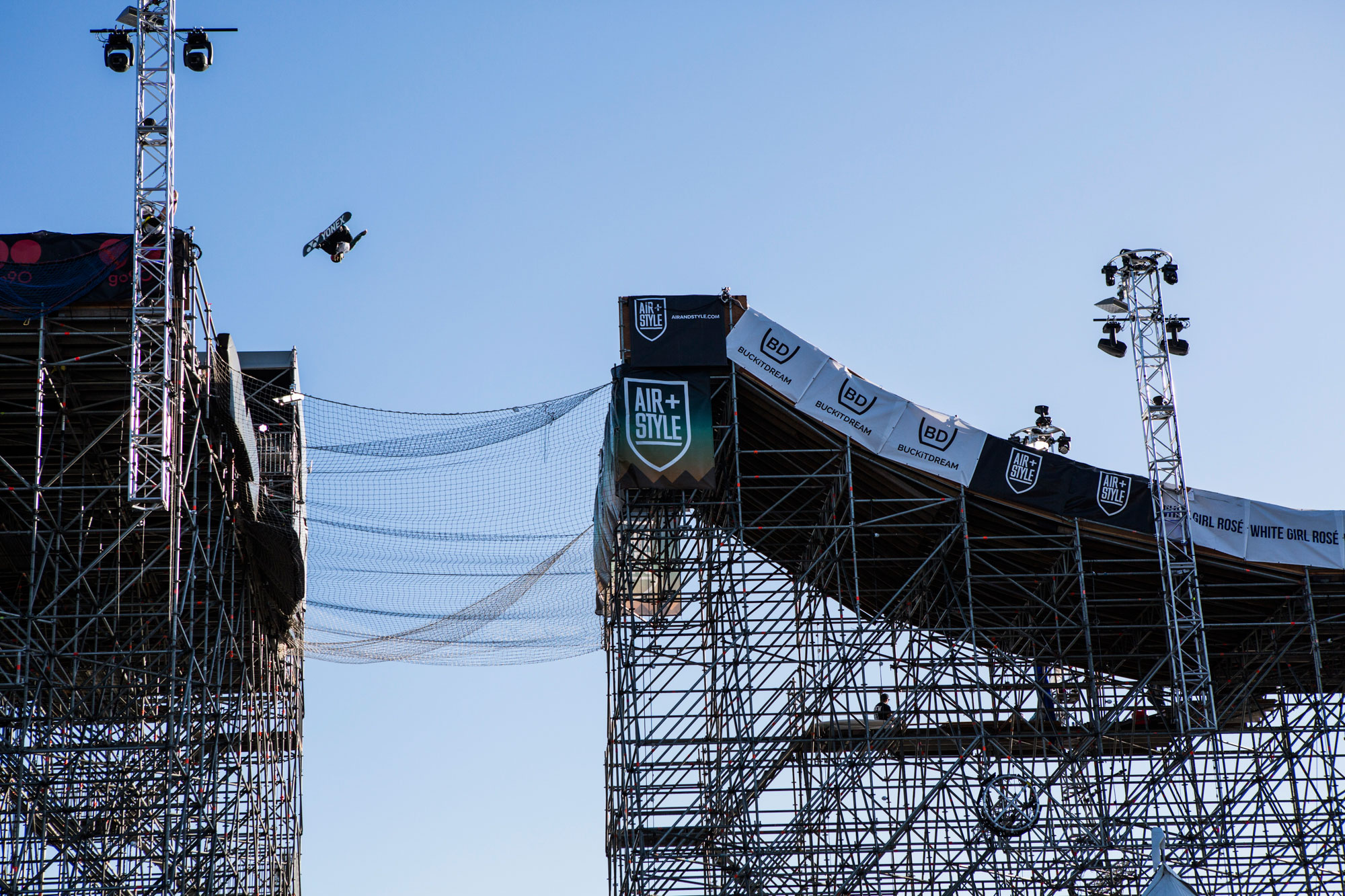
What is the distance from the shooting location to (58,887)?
3020cm

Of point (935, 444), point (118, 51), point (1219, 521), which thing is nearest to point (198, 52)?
point (118, 51)

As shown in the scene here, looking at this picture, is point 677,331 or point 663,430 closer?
point 663,430

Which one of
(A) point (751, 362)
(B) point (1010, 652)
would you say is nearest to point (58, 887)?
(A) point (751, 362)

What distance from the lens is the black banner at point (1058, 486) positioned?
1184 inches

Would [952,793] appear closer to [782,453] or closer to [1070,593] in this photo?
[1070,593]

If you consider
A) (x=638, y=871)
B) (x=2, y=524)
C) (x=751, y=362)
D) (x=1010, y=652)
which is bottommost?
(x=638, y=871)

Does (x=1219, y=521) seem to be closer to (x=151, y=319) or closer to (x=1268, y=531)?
(x=1268, y=531)

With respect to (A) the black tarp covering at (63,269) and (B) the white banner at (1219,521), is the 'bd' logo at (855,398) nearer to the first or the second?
(B) the white banner at (1219,521)

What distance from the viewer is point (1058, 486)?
30.2 m

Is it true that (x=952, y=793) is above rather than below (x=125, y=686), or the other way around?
below

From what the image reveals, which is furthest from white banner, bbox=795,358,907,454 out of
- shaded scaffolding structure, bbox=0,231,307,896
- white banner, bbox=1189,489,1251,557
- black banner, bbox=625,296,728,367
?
shaded scaffolding structure, bbox=0,231,307,896

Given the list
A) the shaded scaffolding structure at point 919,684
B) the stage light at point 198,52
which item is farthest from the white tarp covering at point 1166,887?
the stage light at point 198,52

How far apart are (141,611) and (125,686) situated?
2.56 metres

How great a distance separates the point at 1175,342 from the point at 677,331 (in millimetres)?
8605
